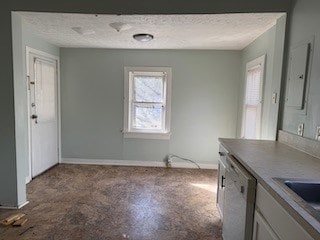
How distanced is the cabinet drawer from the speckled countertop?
0.03 metres

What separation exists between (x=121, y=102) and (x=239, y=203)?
319 cm

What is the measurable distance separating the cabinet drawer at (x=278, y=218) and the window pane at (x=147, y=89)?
323 cm

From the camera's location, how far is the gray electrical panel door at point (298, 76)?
200 cm

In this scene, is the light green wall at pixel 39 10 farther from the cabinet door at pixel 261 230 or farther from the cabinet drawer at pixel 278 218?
the cabinet door at pixel 261 230

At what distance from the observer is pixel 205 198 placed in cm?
317

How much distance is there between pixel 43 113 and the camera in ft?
12.8

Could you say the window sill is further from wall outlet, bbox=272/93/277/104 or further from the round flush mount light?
wall outlet, bbox=272/93/277/104

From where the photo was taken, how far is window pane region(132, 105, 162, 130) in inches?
176

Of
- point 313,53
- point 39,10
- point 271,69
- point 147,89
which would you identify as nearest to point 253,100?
point 271,69

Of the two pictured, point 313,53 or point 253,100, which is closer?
point 313,53

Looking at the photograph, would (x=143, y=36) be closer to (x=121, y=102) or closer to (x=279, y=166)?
(x=121, y=102)

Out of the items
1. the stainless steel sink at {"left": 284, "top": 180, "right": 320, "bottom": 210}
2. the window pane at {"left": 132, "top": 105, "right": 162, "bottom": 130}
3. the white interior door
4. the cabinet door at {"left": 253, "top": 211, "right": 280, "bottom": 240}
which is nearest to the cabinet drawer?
the cabinet door at {"left": 253, "top": 211, "right": 280, "bottom": 240}

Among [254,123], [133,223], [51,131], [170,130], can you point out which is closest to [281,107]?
[254,123]

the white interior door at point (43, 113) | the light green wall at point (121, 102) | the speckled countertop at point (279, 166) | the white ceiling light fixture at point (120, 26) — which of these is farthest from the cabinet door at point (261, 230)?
the white interior door at point (43, 113)
